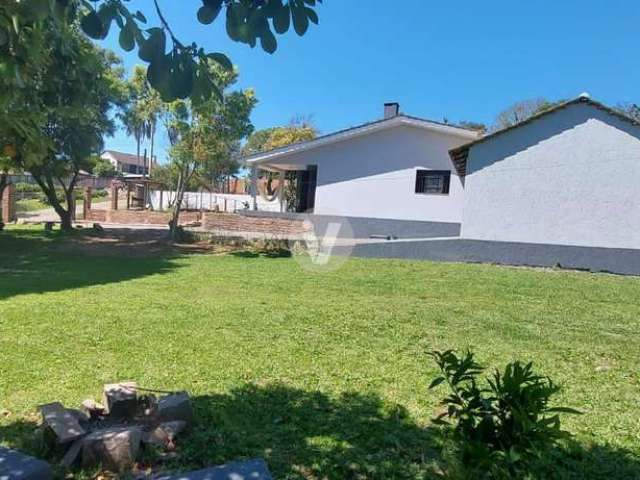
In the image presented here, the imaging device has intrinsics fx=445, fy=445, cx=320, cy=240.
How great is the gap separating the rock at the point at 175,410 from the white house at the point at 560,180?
38.0 ft

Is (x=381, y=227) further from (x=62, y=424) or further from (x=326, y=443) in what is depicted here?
(x=62, y=424)

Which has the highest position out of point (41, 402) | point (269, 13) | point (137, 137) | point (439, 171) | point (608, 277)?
point (137, 137)

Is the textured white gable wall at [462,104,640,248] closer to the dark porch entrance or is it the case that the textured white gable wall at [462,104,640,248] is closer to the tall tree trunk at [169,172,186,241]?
the dark porch entrance

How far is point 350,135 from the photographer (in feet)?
59.5

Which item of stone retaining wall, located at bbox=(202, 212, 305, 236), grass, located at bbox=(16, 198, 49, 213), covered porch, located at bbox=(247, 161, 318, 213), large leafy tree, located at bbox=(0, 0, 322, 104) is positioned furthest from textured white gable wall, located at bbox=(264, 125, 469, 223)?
grass, located at bbox=(16, 198, 49, 213)

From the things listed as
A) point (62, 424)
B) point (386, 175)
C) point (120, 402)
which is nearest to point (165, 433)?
point (120, 402)

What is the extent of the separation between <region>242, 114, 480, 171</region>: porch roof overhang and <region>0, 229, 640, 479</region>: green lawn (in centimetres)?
848

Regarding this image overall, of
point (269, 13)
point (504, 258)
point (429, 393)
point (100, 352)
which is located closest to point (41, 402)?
point (100, 352)

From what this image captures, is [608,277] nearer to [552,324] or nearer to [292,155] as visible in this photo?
[552,324]

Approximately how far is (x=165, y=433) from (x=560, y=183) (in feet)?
41.3

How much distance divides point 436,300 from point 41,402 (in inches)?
253

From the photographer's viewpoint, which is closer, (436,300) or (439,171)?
(436,300)

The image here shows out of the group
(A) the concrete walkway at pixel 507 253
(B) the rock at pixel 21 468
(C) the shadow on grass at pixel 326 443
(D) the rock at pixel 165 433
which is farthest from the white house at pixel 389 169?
(B) the rock at pixel 21 468

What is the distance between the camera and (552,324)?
22.1 ft
